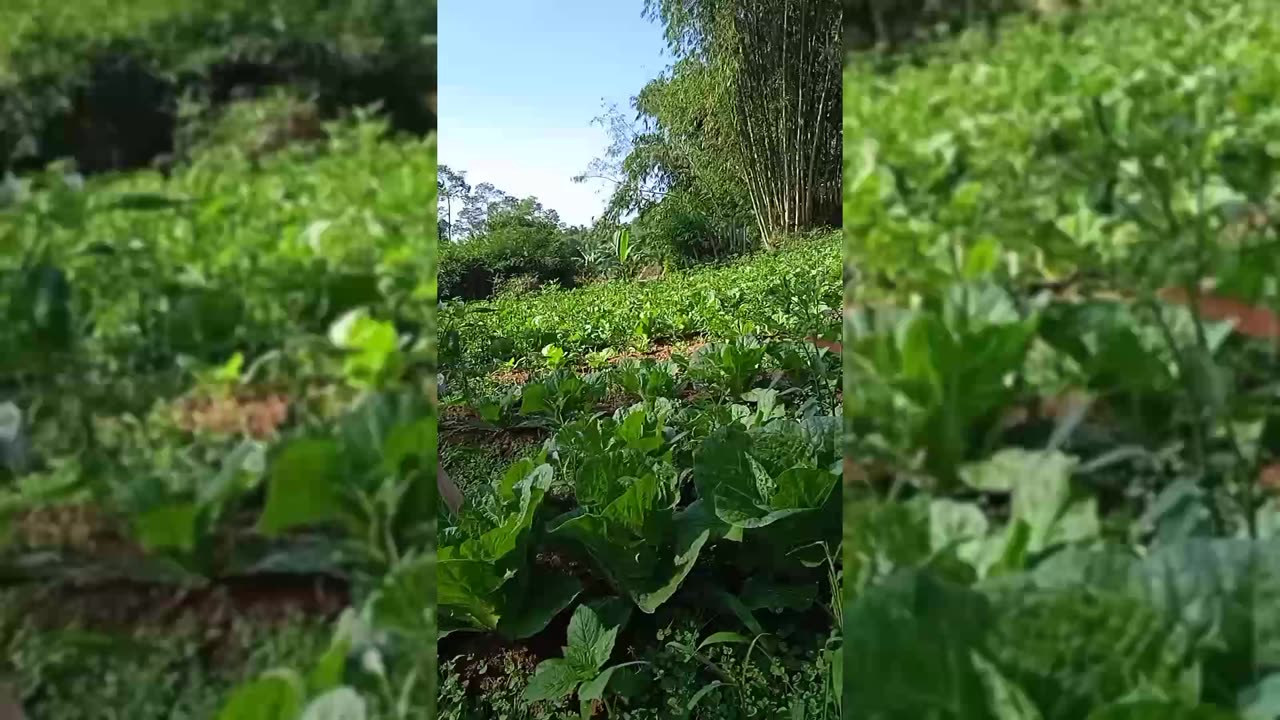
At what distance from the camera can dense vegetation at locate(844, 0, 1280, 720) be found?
25.5 inches

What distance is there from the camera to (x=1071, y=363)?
2.19 ft

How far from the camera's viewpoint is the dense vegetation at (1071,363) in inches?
25.5

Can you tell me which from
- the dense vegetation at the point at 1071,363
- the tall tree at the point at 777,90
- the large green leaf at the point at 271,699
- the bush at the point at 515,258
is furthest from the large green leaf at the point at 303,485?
the bush at the point at 515,258

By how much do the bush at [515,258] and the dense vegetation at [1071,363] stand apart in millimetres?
7630

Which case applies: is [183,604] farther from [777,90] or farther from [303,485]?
[777,90]

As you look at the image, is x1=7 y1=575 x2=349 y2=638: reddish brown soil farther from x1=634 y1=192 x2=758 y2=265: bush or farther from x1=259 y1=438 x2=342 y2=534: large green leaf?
x1=634 y1=192 x2=758 y2=265: bush

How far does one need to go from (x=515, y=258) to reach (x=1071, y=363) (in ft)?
27.8

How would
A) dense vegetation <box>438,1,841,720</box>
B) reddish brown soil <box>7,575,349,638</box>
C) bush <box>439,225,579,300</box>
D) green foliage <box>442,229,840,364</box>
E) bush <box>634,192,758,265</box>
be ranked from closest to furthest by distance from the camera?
1. reddish brown soil <box>7,575,349,638</box>
2. dense vegetation <box>438,1,841,720</box>
3. green foliage <box>442,229,840,364</box>
4. bush <box>439,225,579,300</box>
5. bush <box>634,192,758,265</box>

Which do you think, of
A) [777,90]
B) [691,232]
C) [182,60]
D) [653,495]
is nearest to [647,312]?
[777,90]

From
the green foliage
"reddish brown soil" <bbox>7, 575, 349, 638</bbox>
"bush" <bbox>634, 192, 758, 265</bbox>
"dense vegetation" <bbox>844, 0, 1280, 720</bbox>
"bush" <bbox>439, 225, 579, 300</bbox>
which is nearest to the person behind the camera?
"dense vegetation" <bbox>844, 0, 1280, 720</bbox>

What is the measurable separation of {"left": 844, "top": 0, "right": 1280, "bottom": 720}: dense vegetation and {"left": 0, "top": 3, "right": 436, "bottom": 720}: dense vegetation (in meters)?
0.39

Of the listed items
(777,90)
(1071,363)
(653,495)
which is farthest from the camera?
(777,90)

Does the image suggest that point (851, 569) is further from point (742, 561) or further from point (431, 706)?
point (742, 561)

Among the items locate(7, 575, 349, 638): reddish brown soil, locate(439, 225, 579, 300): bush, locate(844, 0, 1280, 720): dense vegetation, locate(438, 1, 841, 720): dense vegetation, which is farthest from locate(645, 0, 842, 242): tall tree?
locate(7, 575, 349, 638): reddish brown soil
